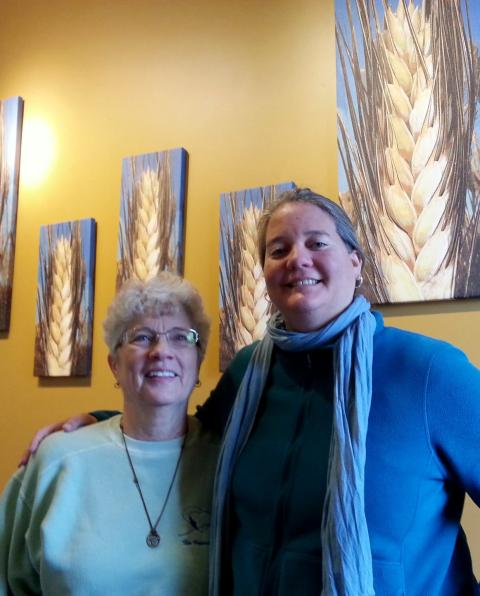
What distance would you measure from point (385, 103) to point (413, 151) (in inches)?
6.5

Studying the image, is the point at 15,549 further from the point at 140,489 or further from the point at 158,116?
the point at 158,116

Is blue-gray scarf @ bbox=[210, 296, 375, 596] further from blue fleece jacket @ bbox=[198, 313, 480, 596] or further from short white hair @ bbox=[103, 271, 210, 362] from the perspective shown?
short white hair @ bbox=[103, 271, 210, 362]

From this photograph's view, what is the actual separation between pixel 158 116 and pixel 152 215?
352 millimetres

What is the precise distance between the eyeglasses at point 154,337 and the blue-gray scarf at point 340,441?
174 mm

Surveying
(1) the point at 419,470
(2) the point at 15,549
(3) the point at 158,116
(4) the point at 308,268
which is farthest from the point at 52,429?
(3) the point at 158,116

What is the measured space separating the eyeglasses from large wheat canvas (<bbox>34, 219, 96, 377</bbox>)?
0.71m

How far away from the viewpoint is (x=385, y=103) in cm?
146

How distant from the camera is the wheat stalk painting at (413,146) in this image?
1326 mm

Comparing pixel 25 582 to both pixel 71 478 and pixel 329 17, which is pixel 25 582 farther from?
pixel 329 17

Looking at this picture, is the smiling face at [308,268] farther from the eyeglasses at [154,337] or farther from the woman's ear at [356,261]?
the eyeglasses at [154,337]

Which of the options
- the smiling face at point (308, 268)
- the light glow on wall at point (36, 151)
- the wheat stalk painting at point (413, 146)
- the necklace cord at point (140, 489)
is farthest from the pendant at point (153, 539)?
the light glow on wall at point (36, 151)

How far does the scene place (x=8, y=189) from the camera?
2146 millimetres

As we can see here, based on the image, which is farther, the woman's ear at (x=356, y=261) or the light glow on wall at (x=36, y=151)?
the light glow on wall at (x=36, y=151)

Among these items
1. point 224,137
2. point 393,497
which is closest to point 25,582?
point 393,497
